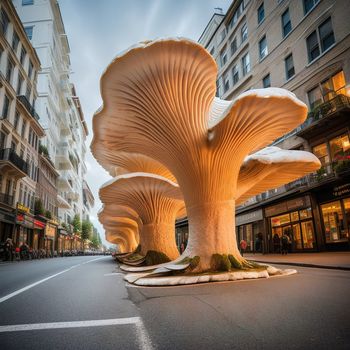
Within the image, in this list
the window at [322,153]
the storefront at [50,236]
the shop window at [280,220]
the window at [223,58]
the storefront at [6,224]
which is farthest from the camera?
the storefront at [50,236]

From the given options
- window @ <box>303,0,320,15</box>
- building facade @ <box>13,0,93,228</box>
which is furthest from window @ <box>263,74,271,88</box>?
building facade @ <box>13,0,93,228</box>

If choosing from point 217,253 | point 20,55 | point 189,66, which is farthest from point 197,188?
point 20,55

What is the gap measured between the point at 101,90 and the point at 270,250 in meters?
18.6

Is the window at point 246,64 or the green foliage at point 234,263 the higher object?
the window at point 246,64

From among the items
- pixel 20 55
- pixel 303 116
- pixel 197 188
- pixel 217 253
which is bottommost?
pixel 217 253

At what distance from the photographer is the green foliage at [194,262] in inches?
244

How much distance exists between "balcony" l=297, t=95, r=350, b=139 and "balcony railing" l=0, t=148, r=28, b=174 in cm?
2111

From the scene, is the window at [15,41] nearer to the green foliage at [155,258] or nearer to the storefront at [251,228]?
the storefront at [251,228]

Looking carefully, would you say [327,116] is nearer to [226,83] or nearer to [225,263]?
[225,263]

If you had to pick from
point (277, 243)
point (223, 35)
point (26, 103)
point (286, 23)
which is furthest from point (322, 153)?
point (26, 103)


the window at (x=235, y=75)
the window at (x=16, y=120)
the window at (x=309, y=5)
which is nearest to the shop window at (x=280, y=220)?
the window at (x=309, y=5)

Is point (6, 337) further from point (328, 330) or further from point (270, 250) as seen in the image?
point (270, 250)

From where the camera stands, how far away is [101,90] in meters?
5.81

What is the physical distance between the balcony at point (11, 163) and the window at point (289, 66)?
2117 cm
